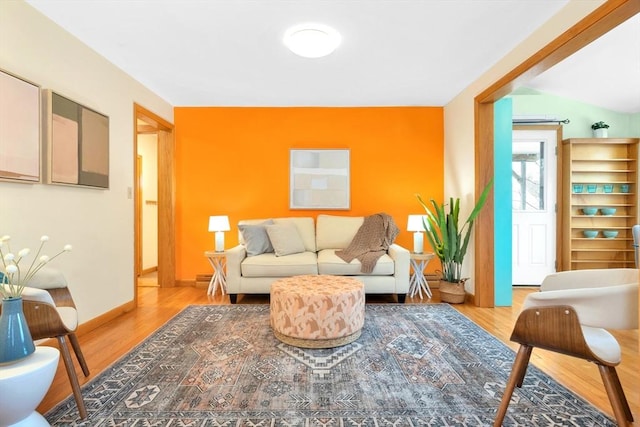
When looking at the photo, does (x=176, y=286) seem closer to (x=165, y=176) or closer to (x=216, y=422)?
(x=165, y=176)

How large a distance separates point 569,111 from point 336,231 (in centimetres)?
359

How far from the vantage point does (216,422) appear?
149 cm

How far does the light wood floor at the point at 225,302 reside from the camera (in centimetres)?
175

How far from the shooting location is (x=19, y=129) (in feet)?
6.60

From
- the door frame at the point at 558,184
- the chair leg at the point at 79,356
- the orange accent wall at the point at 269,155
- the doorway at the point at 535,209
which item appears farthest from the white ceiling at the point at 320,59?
the chair leg at the point at 79,356

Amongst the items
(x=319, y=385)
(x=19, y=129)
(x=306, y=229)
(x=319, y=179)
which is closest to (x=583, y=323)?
(x=319, y=385)

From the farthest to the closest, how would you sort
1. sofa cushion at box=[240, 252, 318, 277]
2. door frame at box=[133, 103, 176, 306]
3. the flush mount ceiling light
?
door frame at box=[133, 103, 176, 306] → sofa cushion at box=[240, 252, 318, 277] → the flush mount ceiling light

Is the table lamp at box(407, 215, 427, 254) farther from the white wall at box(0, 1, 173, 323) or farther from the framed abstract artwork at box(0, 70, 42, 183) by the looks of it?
the framed abstract artwork at box(0, 70, 42, 183)

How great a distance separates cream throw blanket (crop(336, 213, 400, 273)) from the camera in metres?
3.49

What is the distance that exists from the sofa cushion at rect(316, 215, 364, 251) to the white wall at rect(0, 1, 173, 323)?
6.88ft

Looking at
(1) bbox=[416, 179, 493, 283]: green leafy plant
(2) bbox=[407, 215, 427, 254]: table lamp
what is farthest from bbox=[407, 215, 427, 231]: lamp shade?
(1) bbox=[416, 179, 493, 283]: green leafy plant

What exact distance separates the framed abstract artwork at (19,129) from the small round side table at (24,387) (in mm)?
1287

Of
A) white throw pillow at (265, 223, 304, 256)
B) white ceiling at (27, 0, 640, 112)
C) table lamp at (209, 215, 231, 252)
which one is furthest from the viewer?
table lamp at (209, 215, 231, 252)

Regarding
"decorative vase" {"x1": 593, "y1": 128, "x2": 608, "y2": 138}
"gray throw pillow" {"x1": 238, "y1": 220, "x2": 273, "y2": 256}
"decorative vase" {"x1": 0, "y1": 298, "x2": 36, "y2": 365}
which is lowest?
"decorative vase" {"x1": 0, "y1": 298, "x2": 36, "y2": 365}
